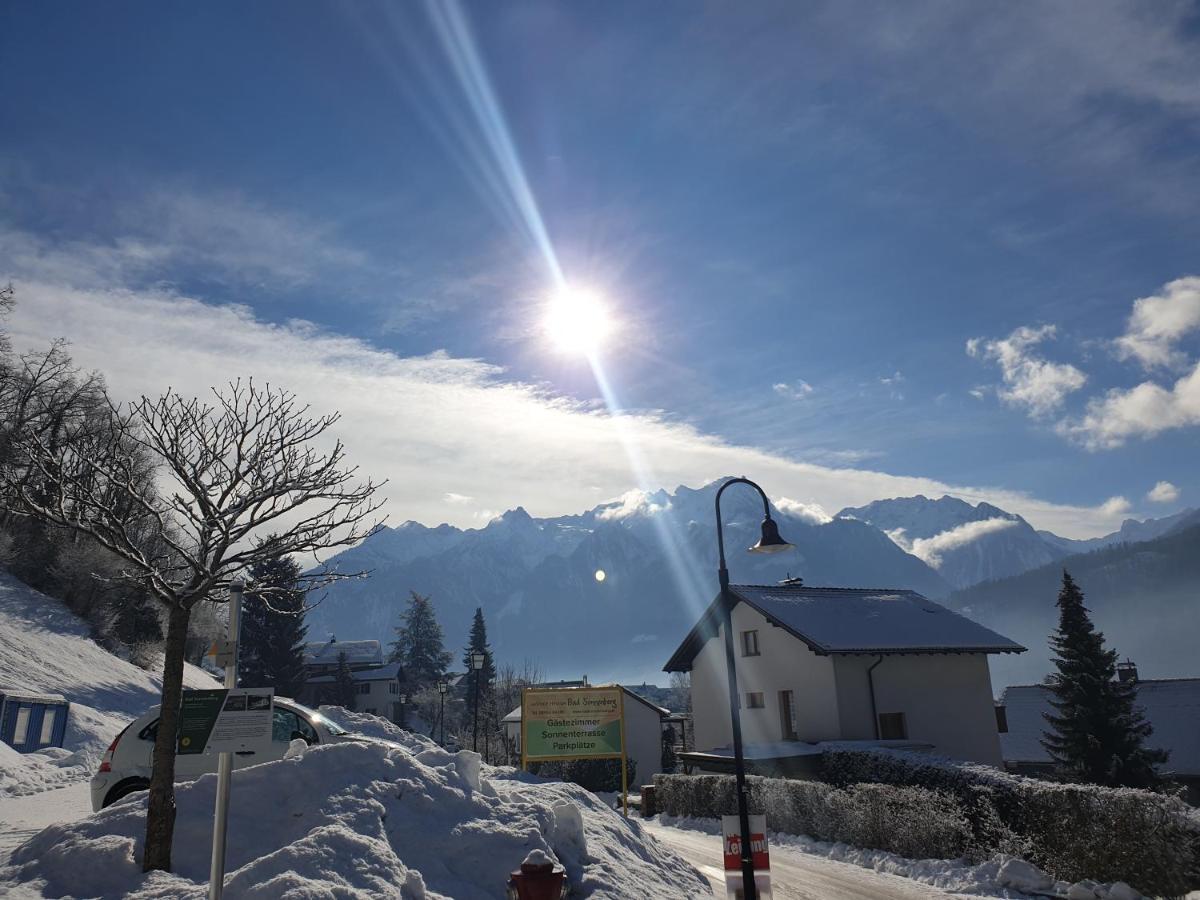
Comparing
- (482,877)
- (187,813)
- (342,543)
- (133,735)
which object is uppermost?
(342,543)

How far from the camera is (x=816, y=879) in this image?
1548cm

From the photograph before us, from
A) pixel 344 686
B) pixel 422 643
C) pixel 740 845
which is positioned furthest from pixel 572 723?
pixel 422 643

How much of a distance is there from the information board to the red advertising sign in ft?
21.7

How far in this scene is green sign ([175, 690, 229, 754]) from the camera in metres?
7.93

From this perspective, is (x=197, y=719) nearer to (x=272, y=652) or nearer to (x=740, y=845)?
(x=740, y=845)

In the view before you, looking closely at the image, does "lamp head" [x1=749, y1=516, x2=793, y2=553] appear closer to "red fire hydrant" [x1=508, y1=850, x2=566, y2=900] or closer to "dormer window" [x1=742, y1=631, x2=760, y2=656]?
"red fire hydrant" [x1=508, y1=850, x2=566, y2=900]

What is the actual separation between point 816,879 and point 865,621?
19.2 metres

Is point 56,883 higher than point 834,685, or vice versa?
point 834,685

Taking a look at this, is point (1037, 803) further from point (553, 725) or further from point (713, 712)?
point (713, 712)

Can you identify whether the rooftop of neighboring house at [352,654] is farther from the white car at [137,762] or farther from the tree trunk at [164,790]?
the tree trunk at [164,790]

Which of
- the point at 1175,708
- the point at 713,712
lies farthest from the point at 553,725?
the point at 1175,708

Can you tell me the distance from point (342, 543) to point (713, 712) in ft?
95.7

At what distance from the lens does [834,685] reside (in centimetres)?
3027

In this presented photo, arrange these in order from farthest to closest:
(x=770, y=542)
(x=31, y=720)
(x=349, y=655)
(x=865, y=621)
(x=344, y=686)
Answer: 1. (x=349, y=655)
2. (x=344, y=686)
3. (x=865, y=621)
4. (x=31, y=720)
5. (x=770, y=542)
